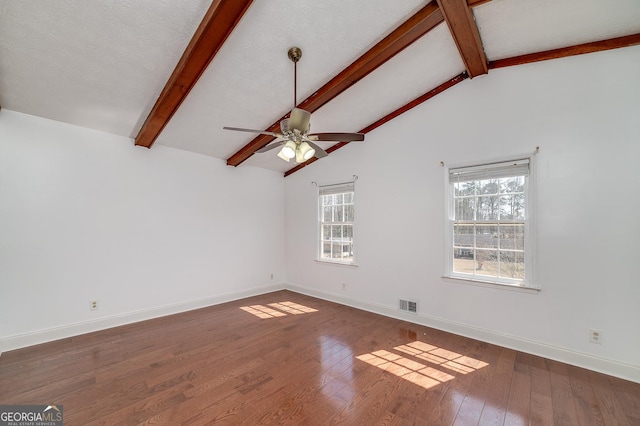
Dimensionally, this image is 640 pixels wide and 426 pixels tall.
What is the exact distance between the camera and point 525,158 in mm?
2908

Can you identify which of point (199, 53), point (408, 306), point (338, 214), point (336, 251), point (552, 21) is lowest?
point (408, 306)

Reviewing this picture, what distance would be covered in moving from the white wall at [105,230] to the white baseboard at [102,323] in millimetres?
11

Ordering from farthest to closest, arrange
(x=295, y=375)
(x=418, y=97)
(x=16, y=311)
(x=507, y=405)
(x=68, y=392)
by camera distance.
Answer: (x=418, y=97)
(x=16, y=311)
(x=295, y=375)
(x=68, y=392)
(x=507, y=405)

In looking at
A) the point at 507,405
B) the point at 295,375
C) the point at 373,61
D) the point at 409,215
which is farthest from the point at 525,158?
the point at 295,375

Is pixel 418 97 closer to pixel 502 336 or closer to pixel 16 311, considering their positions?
pixel 502 336

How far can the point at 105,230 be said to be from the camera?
3463mm

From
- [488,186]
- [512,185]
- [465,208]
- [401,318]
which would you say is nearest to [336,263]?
[401,318]

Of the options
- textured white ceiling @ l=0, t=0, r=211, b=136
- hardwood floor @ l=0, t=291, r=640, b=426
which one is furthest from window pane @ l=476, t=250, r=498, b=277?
textured white ceiling @ l=0, t=0, r=211, b=136

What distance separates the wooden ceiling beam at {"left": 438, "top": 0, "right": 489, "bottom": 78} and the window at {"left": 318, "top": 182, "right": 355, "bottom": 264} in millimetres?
2301

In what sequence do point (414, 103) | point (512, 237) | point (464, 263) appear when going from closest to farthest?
point (512, 237), point (464, 263), point (414, 103)

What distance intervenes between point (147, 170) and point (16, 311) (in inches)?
84.0

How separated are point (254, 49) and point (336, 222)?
10.1 ft

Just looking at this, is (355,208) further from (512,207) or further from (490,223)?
(512,207)
